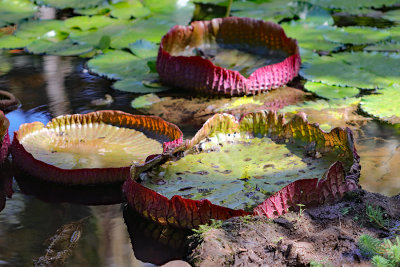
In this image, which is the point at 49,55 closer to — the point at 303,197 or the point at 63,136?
the point at 63,136

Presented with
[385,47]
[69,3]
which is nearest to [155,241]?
[385,47]

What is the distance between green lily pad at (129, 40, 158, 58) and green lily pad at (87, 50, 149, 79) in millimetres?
45

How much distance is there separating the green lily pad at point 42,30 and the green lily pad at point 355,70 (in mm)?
2296

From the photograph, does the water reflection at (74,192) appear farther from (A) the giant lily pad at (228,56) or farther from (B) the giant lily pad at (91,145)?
(A) the giant lily pad at (228,56)

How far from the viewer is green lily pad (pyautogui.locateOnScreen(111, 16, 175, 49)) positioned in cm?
449

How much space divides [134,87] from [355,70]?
144cm

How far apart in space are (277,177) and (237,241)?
1.69ft

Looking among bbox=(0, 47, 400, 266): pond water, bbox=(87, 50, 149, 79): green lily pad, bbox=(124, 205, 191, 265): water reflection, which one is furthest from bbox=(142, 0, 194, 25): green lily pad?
bbox=(124, 205, 191, 265): water reflection

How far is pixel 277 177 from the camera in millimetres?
2113

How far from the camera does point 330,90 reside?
3381mm

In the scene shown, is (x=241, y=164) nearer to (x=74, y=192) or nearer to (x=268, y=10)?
(x=74, y=192)

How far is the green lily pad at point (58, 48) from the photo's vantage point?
4426mm

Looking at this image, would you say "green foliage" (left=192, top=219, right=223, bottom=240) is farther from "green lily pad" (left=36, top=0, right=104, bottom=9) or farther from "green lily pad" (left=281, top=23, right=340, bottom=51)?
"green lily pad" (left=36, top=0, right=104, bottom=9)

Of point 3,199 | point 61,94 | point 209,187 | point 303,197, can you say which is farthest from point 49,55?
point 303,197
